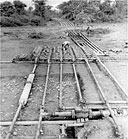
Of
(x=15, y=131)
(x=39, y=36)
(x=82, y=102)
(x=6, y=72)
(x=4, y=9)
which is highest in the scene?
(x=4, y=9)

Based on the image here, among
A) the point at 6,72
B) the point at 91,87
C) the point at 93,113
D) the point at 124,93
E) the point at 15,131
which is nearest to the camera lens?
the point at 15,131

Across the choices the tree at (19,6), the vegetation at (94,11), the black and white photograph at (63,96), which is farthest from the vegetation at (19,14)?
the black and white photograph at (63,96)

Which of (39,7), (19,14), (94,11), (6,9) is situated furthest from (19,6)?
(94,11)

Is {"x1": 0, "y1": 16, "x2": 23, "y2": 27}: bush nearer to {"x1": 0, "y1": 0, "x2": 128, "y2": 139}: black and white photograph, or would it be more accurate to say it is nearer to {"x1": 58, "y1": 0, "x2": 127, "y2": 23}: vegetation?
{"x1": 58, "y1": 0, "x2": 127, "y2": 23}: vegetation

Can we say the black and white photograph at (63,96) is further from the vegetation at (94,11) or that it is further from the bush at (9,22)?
the bush at (9,22)

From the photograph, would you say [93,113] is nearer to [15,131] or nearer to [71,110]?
[71,110]

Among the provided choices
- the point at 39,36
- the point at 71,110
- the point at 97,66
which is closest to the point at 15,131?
the point at 71,110
